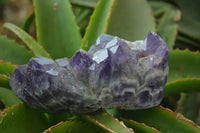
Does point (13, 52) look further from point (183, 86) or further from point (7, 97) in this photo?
point (183, 86)

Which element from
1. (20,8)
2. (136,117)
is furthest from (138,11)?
(20,8)

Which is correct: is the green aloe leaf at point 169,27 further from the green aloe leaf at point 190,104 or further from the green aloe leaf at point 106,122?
the green aloe leaf at point 106,122

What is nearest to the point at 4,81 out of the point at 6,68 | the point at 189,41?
the point at 6,68

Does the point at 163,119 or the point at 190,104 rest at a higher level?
the point at 163,119

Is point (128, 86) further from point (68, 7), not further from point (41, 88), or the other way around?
point (68, 7)

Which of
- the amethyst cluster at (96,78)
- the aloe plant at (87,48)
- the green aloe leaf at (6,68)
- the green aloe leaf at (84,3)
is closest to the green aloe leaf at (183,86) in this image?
the aloe plant at (87,48)

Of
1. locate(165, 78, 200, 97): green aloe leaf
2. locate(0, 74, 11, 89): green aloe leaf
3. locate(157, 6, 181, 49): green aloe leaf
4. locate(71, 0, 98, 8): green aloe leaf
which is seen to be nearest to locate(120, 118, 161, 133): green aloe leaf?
locate(165, 78, 200, 97): green aloe leaf
